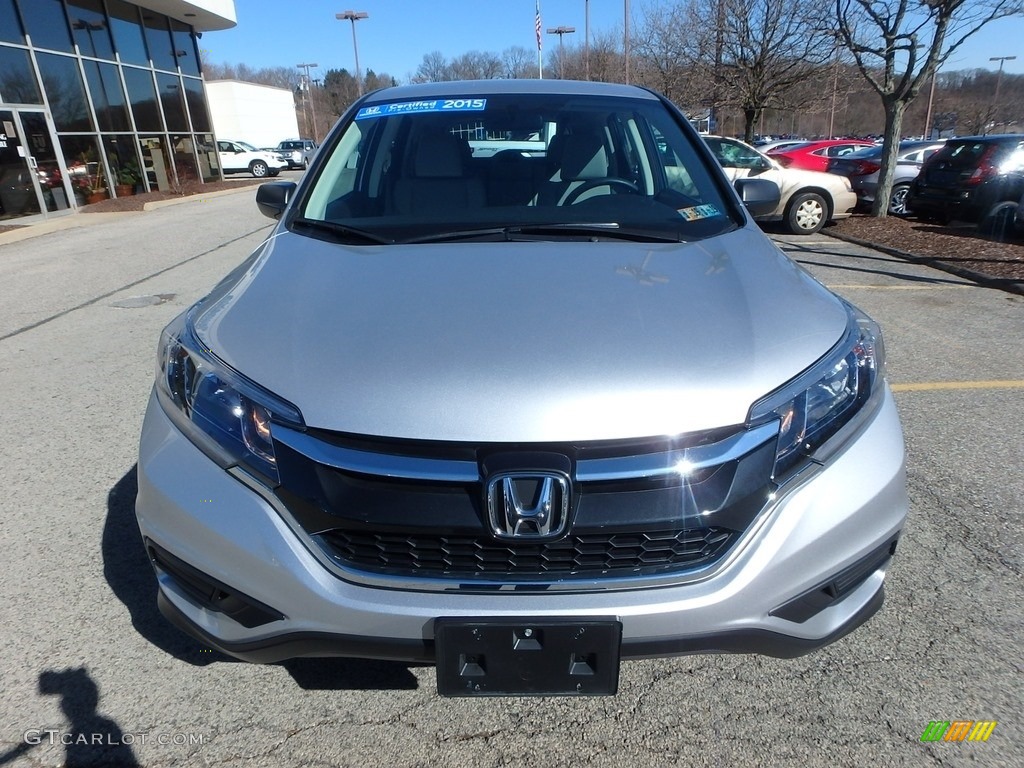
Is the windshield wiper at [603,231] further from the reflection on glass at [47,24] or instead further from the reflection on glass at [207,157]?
the reflection on glass at [207,157]

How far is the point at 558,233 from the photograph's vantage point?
2.38 metres

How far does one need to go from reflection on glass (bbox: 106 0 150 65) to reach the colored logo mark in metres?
23.6

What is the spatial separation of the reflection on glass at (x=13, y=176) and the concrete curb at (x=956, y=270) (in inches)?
655

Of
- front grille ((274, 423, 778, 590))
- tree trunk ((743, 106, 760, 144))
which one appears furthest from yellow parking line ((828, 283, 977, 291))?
tree trunk ((743, 106, 760, 144))

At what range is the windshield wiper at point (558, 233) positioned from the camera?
2.33 m

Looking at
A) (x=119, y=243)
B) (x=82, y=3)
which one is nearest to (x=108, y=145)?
(x=82, y=3)

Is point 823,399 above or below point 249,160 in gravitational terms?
above

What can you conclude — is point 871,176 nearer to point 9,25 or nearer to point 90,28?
point 9,25

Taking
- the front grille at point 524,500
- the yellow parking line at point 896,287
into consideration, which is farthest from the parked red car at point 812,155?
the front grille at point 524,500

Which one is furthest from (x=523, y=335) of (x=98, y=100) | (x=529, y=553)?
(x=98, y=100)

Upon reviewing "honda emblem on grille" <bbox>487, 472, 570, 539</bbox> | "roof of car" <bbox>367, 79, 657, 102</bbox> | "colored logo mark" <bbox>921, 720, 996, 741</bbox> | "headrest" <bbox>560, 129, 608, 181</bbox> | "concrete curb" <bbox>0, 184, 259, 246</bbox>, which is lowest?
"concrete curb" <bbox>0, 184, 259, 246</bbox>

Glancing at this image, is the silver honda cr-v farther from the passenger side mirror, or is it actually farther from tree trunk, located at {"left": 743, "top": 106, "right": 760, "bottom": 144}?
tree trunk, located at {"left": 743, "top": 106, "right": 760, "bottom": 144}

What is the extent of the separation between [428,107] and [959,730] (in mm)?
2917

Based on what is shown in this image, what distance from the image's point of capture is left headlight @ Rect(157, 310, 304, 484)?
5.19 ft
